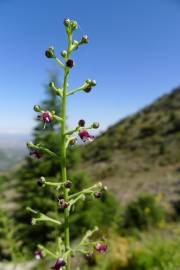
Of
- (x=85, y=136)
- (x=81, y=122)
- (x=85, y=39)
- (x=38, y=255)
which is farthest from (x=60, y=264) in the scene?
(x=85, y=39)

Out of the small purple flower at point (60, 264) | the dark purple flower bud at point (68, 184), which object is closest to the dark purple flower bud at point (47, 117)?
the dark purple flower bud at point (68, 184)

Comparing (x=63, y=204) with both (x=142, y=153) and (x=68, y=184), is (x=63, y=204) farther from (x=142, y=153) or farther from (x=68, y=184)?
(x=142, y=153)

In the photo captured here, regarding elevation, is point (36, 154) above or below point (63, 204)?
above

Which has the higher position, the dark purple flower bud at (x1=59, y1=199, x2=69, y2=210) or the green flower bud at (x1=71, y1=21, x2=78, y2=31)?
the green flower bud at (x1=71, y1=21, x2=78, y2=31)

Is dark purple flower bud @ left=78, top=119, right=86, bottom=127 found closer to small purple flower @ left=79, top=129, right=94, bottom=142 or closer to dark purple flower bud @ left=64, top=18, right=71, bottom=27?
small purple flower @ left=79, top=129, right=94, bottom=142

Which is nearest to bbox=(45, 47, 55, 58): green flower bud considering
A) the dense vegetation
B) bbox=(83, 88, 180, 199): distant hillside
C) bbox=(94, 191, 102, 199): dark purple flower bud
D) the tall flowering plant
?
the tall flowering plant

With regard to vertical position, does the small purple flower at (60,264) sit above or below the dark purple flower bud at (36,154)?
below

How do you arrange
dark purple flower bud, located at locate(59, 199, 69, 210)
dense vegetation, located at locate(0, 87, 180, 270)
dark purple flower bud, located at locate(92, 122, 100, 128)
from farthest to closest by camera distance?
dense vegetation, located at locate(0, 87, 180, 270) → dark purple flower bud, located at locate(92, 122, 100, 128) → dark purple flower bud, located at locate(59, 199, 69, 210)

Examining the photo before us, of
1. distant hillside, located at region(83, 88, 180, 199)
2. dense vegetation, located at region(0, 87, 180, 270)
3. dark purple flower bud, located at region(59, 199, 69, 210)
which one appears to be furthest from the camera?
distant hillside, located at region(83, 88, 180, 199)

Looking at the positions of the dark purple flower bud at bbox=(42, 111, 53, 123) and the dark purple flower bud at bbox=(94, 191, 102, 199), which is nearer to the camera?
the dark purple flower bud at bbox=(42, 111, 53, 123)

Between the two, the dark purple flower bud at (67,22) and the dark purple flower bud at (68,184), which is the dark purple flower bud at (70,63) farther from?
the dark purple flower bud at (68,184)
